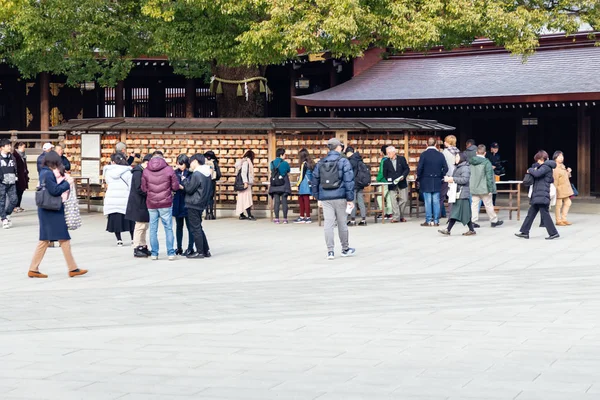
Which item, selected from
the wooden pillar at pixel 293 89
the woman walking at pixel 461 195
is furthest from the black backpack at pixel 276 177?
the wooden pillar at pixel 293 89

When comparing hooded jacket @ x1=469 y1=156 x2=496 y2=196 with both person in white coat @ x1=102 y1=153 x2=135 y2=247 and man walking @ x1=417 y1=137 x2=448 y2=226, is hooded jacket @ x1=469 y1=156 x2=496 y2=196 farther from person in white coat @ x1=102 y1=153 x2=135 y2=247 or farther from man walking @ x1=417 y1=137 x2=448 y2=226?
person in white coat @ x1=102 y1=153 x2=135 y2=247

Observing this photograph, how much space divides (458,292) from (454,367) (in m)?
4.05

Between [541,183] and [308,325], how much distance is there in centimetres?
891

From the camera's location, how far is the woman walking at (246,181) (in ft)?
72.1

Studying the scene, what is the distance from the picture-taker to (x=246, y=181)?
21.9 meters

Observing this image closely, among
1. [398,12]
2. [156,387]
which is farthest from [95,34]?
[156,387]

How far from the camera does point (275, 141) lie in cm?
2281

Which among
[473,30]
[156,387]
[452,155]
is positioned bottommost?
[156,387]

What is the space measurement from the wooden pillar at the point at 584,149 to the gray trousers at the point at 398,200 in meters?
7.91

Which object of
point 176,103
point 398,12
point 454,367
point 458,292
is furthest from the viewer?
point 176,103

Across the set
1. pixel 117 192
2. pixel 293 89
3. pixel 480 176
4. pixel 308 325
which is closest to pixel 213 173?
pixel 117 192

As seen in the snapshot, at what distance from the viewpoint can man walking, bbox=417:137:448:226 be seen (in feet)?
67.4

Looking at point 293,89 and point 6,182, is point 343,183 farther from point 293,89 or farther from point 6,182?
point 293,89

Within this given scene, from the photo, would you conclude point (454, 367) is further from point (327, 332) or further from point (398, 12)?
point (398, 12)
